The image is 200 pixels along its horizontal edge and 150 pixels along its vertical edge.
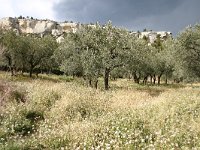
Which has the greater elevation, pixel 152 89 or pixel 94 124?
pixel 94 124

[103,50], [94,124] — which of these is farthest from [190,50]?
[94,124]

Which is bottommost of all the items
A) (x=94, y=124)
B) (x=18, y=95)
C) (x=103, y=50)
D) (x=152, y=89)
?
(x=152, y=89)

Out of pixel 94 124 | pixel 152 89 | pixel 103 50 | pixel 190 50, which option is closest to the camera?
pixel 94 124

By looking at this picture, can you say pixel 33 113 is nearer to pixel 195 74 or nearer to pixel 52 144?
pixel 52 144

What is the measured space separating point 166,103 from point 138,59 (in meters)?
26.4

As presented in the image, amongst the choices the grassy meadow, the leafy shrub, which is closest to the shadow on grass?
the leafy shrub

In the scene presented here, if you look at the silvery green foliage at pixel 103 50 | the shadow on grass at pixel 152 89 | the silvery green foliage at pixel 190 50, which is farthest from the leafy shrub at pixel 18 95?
the silvery green foliage at pixel 190 50

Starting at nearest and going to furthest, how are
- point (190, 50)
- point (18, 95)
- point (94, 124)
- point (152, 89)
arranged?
1. point (94, 124)
2. point (18, 95)
3. point (190, 50)
4. point (152, 89)

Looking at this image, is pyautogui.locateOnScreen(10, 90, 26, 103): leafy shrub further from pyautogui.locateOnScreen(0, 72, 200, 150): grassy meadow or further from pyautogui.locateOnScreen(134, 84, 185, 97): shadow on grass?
pyautogui.locateOnScreen(134, 84, 185, 97): shadow on grass

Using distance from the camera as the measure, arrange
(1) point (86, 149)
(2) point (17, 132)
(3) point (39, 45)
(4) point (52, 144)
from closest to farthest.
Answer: (1) point (86, 149)
(4) point (52, 144)
(2) point (17, 132)
(3) point (39, 45)

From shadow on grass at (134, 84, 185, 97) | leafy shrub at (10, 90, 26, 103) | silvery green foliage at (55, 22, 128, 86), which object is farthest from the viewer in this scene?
silvery green foliage at (55, 22, 128, 86)

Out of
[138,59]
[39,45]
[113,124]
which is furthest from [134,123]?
[39,45]

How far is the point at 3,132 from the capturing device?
553 inches

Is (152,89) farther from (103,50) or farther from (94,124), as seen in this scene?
(94,124)
